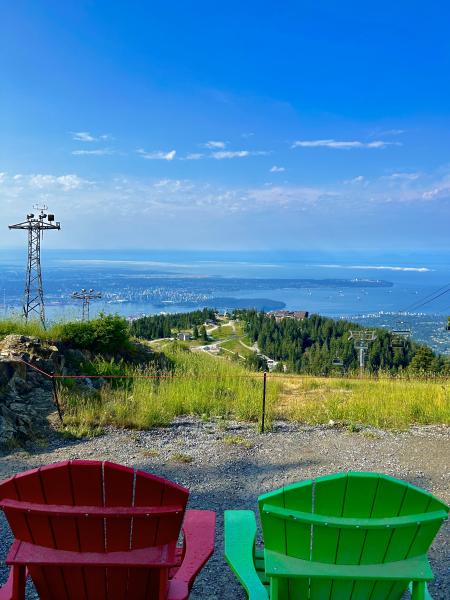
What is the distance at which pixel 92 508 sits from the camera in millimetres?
2328

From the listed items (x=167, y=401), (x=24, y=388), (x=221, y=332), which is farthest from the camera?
(x=221, y=332)

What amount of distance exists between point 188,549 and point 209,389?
5913 mm

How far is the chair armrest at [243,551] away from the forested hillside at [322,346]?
31093 mm

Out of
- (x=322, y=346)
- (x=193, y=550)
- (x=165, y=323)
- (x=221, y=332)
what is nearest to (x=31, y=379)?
(x=193, y=550)

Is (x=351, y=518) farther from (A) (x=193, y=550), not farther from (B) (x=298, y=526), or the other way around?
(A) (x=193, y=550)

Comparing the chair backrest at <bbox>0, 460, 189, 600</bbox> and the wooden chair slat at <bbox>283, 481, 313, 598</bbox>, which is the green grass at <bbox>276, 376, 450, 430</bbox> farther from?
the chair backrest at <bbox>0, 460, 189, 600</bbox>

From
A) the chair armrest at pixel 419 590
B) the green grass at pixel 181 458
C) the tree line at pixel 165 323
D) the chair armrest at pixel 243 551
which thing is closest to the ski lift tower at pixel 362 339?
the tree line at pixel 165 323

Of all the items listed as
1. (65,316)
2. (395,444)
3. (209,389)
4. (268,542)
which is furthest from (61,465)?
(65,316)

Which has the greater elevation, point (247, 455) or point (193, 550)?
point (193, 550)

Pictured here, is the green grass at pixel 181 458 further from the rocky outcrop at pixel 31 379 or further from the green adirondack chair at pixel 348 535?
the green adirondack chair at pixel 348 535

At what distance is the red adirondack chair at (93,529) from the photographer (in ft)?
7.55

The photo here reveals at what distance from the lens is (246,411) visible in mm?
8047

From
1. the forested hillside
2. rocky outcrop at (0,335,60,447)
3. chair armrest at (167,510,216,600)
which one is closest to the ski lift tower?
the forested hillside

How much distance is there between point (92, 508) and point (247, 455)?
14.0 ft
